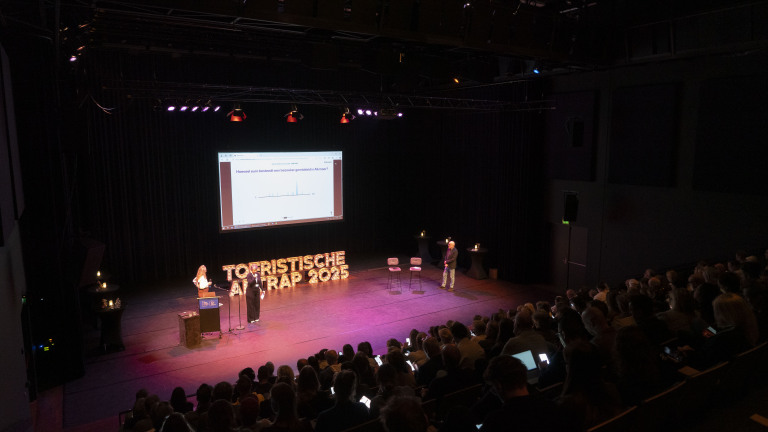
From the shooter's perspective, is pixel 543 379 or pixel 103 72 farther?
pixel 103 72

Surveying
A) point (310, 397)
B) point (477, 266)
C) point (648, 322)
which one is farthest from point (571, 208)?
point (310, 397)

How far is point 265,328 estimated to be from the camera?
9.34 metres

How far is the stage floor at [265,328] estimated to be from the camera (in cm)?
729

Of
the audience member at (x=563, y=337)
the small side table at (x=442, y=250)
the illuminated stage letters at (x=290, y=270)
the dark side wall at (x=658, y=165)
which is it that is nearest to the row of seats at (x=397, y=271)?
the small side table at (x=442, y=250)

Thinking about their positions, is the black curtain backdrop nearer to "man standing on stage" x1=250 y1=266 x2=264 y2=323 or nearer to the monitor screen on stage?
the monitor screen on stage

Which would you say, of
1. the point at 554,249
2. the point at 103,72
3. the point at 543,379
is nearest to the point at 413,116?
the point at 554,249

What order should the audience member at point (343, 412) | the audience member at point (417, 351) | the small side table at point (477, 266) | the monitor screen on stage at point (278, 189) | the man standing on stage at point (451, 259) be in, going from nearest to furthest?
the audience member at point (343, 412), the audience member at point (417, 351), the man standing on stage at point (451, 259), the monitor screen on stage at point (278, 189), the small side table at point (477, 266)

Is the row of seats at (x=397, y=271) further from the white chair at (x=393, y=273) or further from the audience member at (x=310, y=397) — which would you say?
the audience member at (x=310, y=397)

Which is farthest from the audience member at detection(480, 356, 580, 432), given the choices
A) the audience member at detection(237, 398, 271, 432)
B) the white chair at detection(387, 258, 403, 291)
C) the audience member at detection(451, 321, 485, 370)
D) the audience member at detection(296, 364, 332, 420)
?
the white chair at detection(387, 258, 403, 291)

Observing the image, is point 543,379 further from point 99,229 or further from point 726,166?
point 99,229

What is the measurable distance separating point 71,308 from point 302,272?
5.88m

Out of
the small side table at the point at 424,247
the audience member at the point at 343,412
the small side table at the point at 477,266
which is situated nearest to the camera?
the audience member at the point at 343,412

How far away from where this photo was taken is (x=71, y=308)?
7.36m

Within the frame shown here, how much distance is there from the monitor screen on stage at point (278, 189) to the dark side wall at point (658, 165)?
19.3 feet
